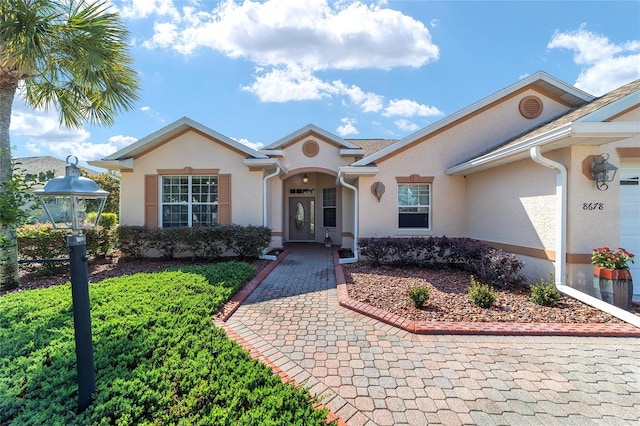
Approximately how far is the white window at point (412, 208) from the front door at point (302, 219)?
6.19m

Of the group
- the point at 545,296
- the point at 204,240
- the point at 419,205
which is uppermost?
the point at 419,205

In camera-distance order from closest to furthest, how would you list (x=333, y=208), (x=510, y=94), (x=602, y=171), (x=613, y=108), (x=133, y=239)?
1. (x=613, y=108)
2. (x=602, y=171)
3. (x=510, y=94)
4. (x=133, y=239)
5. (x=333, y=208)

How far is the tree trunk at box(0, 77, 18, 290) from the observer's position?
6.74m

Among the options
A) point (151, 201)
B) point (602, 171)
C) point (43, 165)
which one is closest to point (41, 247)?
point (151, 201)

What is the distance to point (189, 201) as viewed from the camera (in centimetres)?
1064

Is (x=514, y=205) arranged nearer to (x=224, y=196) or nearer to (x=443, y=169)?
(x=443, y=169)

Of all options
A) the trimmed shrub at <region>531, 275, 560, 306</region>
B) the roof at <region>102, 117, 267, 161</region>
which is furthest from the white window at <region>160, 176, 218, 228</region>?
the trimmed shrub at <region>531, 275, 560, 306</region>

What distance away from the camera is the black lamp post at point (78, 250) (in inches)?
96.7

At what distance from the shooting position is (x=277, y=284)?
7141 millimetres

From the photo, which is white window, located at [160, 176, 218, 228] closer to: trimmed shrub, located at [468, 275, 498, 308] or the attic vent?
trimmed shrub, located at [468, 275, 498, 308]

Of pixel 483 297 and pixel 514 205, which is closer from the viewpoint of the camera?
pixel 483 297

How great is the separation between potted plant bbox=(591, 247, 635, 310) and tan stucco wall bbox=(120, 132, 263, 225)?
9.28 meters

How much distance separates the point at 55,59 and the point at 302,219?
432 inches

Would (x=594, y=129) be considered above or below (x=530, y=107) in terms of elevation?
below
